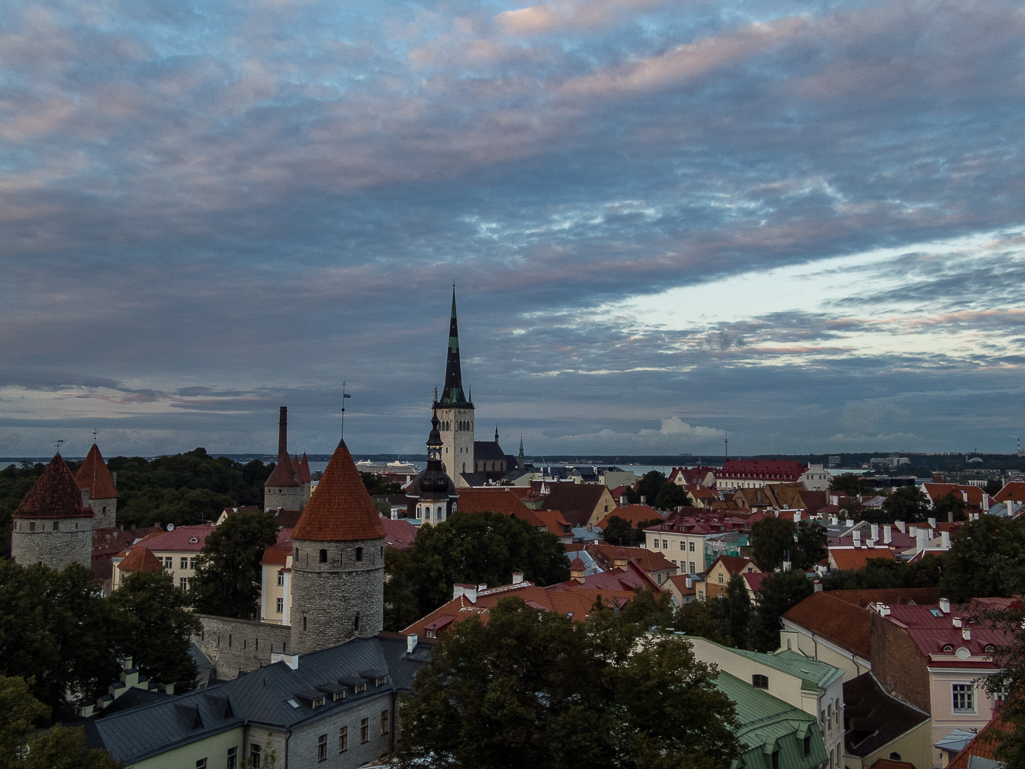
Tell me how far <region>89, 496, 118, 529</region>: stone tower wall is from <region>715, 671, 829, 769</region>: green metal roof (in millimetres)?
53292

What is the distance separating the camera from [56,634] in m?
26.4

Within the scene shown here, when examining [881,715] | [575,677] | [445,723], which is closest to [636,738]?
[575,677]

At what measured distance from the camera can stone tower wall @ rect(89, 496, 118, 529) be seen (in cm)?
6247

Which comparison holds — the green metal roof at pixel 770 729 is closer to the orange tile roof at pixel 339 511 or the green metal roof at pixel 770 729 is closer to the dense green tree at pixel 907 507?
the orange tile roof at pixel 339 511

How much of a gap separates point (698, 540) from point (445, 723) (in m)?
55.0

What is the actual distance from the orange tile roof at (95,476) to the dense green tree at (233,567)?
18.4 meters

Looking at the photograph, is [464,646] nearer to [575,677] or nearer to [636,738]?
[575,677]

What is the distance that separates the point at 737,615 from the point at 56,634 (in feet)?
96.7

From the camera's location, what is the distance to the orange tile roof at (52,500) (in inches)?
1673

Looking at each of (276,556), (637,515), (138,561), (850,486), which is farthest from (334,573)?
(850,486)

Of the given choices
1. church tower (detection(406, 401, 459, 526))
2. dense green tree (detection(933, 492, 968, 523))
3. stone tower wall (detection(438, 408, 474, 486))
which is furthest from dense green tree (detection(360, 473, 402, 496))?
dense green tree (detection(933, 492, 968, 523))

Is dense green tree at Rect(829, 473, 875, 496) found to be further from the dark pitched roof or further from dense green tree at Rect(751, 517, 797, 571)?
the dark pitched roof

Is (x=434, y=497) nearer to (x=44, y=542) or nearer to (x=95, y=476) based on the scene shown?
(x=95, y=476)

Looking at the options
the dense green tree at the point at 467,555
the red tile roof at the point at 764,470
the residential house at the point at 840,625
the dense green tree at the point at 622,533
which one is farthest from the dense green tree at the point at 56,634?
the red tile roof at the point at 764,470
